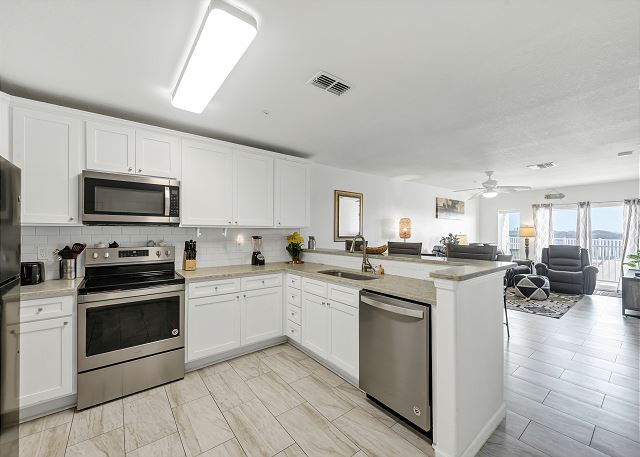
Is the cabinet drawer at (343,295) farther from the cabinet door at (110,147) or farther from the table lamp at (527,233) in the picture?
the table lamp at (527,233)

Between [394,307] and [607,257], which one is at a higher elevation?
[394,307]

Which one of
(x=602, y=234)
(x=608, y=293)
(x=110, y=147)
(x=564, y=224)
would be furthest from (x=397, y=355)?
(x=602, y=234)

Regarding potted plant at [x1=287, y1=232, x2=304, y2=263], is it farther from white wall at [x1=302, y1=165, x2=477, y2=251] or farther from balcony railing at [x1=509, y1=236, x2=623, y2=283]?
balcony railing at [x1=509, y1=236, x2=623, y2=283]

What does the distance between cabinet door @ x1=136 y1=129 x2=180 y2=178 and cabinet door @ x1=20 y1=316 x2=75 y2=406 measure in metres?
1.45

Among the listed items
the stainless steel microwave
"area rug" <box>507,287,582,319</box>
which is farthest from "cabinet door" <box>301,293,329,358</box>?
"area rug" <box>507,287,582,319</box>

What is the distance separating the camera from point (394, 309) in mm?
1914

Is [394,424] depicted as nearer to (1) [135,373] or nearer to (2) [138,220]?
(1) [135,373]

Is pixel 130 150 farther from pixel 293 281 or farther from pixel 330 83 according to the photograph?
pixel 293 281

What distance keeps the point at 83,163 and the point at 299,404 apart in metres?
2.77

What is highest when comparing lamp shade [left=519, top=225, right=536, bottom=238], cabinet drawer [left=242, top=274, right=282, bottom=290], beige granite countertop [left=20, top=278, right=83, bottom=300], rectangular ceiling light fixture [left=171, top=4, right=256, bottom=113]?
rectangular ceiling light fixture [left=171, top=4, right=256, bottom=113]

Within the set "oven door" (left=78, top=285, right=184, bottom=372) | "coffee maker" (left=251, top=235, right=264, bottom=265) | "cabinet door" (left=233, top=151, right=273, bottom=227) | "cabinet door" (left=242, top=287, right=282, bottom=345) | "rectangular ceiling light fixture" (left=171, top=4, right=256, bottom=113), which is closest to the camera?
"rectangular ceiling light fixture" (left=171, top=4, right=256, bottom=113)

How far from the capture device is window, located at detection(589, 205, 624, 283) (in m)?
6.79

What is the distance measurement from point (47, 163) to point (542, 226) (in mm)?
10144

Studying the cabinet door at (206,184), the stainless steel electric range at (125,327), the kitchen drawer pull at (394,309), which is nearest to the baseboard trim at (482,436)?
the kitchen drawer pull at (394,309)
